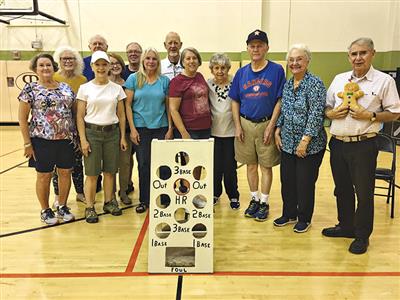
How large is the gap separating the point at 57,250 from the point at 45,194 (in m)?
0.60

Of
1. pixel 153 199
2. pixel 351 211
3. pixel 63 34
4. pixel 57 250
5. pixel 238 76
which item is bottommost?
pixel 57 250

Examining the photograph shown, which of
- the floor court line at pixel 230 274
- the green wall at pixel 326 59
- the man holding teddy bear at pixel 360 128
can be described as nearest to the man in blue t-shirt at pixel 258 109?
the man holding teddy bear at pixel 360 128

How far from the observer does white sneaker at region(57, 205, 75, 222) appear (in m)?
3.13

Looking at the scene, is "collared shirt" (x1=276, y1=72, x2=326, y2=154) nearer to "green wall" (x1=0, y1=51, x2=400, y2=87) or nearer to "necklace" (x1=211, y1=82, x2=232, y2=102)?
"necklace" (x1=211, y1=82, x2=232, y2=102)

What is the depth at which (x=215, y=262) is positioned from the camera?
2414 millimetres

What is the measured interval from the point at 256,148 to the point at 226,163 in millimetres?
374

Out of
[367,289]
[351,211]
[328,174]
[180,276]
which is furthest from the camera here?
[328,174]

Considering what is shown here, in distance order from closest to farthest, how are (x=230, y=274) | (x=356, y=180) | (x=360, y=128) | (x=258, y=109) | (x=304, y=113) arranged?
(x=230, y=274), (x=360, y=128), (x=356, y=180), (x=304, y=113), (x=258, y=109)

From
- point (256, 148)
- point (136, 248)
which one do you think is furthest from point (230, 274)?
point (256, 148)

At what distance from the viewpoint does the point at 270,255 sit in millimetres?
2508

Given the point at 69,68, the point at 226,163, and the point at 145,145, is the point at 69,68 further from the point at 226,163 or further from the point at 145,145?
the point at 226,163

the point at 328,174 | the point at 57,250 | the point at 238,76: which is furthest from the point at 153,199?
the point at 328,174

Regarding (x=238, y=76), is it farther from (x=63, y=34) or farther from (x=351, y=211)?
(x=63, y=34)

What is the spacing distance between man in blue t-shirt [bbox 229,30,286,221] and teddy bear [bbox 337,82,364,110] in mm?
607
